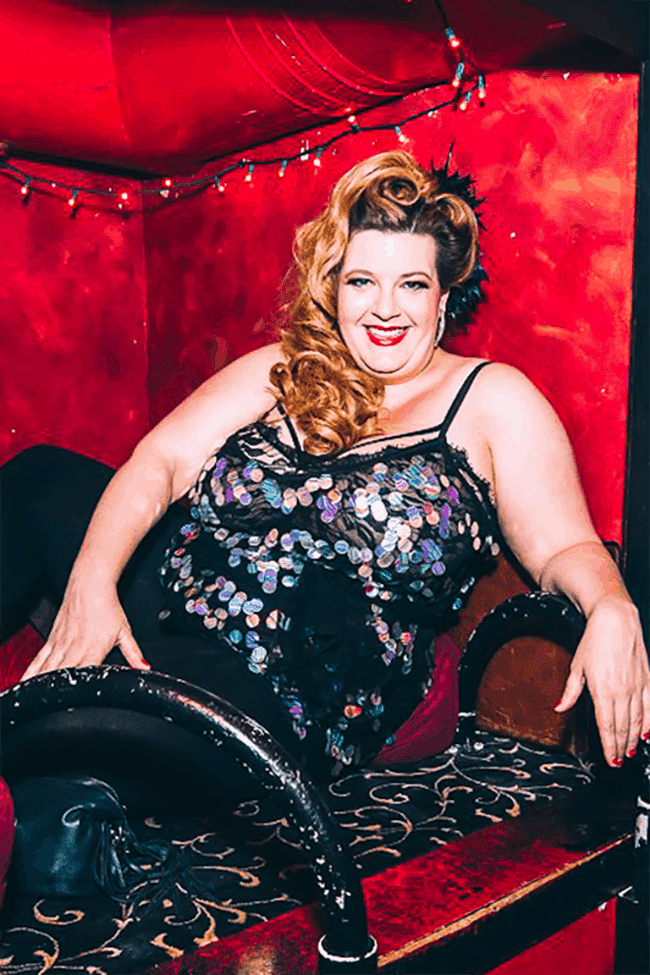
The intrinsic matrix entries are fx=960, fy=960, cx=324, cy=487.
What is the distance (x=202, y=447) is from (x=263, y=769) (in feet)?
3.08

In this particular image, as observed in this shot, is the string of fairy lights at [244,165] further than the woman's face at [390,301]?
Yes

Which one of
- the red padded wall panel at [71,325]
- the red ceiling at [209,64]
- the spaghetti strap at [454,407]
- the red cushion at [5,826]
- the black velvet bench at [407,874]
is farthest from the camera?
the red padded wall panel at [71,325]

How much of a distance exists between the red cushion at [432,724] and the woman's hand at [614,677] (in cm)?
39

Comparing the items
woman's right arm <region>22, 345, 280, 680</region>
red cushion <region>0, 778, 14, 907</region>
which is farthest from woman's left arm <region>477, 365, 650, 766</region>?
red cushion <region>0, 778, 14, 907</region>

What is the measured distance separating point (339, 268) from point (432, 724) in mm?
845

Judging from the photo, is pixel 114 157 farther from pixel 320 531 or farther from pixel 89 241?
pixel 320 531

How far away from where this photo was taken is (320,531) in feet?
5.24

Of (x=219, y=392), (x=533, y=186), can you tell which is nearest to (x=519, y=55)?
(x=533, y=186)

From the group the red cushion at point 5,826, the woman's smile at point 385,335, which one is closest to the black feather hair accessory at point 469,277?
the woman's smile at point 385,335

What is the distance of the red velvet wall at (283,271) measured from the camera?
1688 millimetres

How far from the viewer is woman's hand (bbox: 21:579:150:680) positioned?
1495 millimetres

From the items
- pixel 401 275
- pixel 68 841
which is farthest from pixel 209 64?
pixel 68 841

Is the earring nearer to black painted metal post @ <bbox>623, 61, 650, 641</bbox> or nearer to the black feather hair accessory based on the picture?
the black feather hair accessory

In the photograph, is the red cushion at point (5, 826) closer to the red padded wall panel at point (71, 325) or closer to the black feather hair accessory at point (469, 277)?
the black feather hair accessory at point (469, 277)
